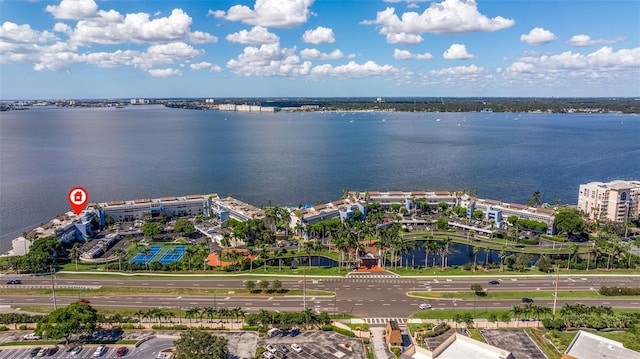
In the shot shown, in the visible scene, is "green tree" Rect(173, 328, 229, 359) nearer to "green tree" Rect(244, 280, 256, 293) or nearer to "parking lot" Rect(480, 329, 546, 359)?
"green tree" Rect(244, 280, 256, 293)

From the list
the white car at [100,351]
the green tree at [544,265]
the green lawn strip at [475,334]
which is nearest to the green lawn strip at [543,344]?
the green lawn strip at [475,334]

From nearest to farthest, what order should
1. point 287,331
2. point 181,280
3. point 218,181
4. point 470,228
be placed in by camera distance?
1. point 287,331
2. point 181,280
3. point 470,228
4. point 218,181

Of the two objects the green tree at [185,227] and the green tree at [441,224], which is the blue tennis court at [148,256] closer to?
the green tree at [185,227]

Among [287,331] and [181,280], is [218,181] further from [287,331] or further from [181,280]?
[287,331]

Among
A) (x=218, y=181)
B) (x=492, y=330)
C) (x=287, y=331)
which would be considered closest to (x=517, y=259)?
(x=492, y=330)

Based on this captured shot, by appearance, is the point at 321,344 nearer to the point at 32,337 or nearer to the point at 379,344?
the point at 379,344

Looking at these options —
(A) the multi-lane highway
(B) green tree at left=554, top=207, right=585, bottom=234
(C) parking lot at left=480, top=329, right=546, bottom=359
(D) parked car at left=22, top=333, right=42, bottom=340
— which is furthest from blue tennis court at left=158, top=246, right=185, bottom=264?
(B) green tree at left=554, top=207, right=585, bottom=234

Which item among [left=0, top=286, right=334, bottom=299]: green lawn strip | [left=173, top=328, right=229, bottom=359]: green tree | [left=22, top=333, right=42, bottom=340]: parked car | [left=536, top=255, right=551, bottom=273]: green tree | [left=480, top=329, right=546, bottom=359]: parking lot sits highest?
[left=173, top=328, right=229, bottom=359]: green tree

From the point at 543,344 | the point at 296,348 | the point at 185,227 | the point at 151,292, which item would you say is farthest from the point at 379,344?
the point at 185,227
